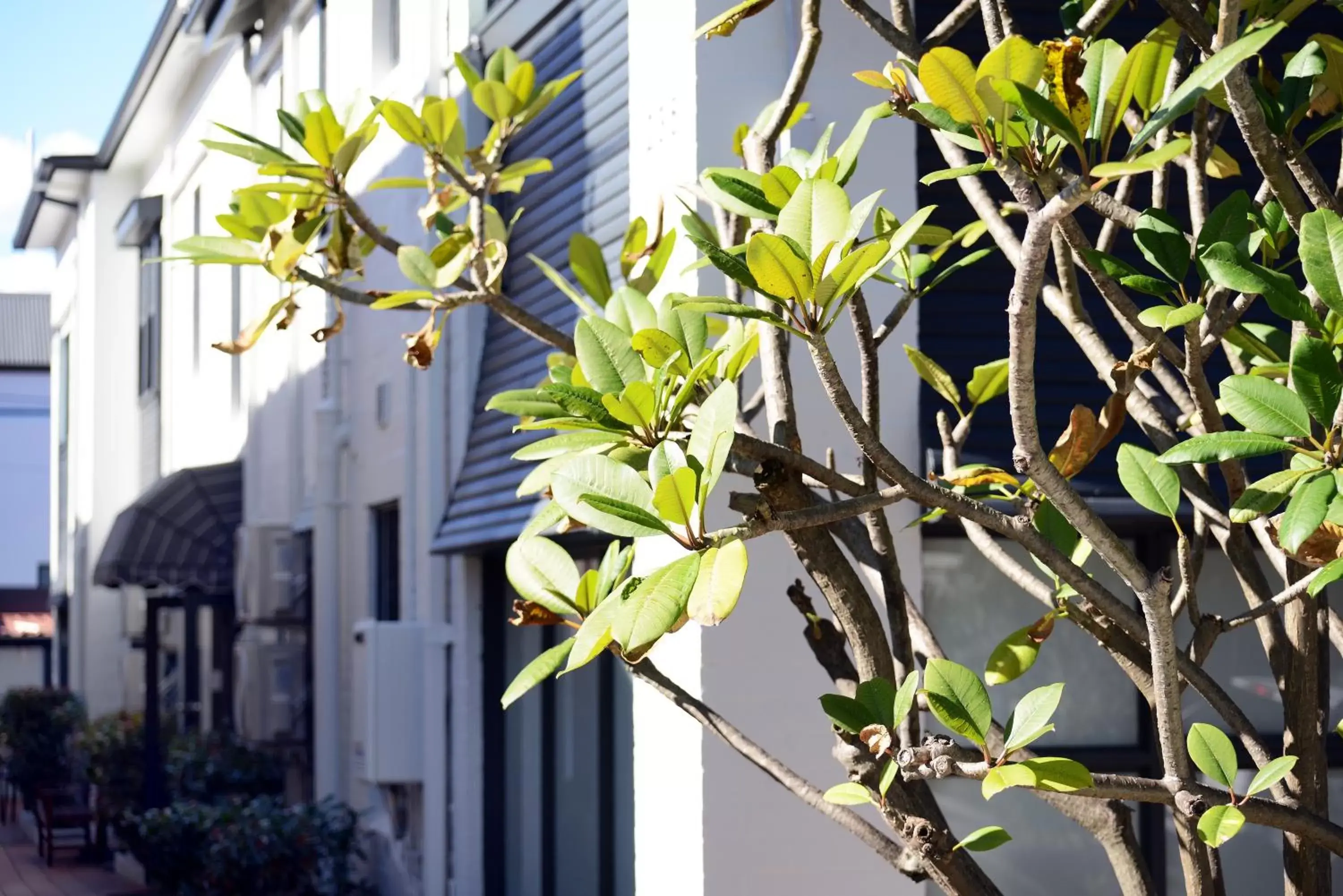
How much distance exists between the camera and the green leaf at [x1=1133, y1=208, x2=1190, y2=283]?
8.04ft

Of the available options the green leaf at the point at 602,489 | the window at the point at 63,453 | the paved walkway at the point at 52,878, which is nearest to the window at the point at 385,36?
the paved walkway at the point at 52,878

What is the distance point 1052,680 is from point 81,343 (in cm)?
1808

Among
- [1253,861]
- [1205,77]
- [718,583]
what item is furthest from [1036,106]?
[1253,861]

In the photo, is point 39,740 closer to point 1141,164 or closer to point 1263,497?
point 1263,497

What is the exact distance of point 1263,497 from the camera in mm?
2174

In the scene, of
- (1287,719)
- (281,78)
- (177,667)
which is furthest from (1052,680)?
(177,667)

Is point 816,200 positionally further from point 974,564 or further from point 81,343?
point 81,343

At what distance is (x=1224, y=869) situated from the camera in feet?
16.8

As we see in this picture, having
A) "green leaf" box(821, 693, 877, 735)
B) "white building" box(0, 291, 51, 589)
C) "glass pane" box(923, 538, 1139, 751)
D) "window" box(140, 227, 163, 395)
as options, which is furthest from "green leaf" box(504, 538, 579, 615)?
"white building" box(0, 291, 51, 589)

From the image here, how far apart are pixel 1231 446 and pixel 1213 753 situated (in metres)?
0.59

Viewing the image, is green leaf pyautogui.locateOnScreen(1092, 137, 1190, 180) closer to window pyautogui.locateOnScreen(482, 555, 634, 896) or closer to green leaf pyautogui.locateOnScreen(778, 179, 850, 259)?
green leaf pyautogui.locateOnScreen(778, 179, 850, 259)

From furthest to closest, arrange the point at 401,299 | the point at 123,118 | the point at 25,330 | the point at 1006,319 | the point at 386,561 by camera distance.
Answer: the point at 25,330 < the point at 123,118 < the point at 386,561 < the point at 1006,319 < the point at 401,299

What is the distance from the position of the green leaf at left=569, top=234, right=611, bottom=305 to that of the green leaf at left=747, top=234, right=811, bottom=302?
1.62 meters

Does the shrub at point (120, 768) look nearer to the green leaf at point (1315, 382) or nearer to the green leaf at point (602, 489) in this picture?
the green leaf at point (602, 489)
